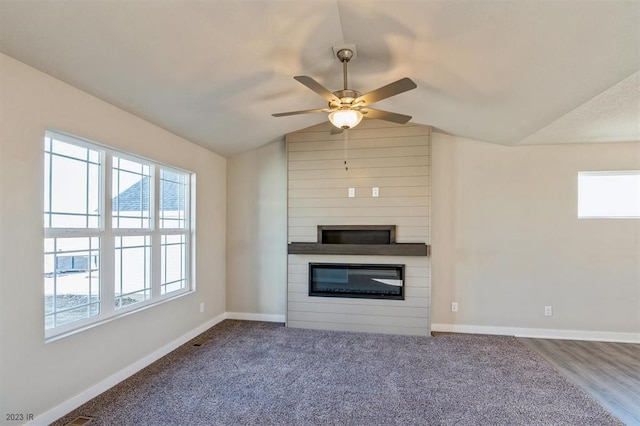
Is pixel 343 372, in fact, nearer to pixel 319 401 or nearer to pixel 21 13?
pixel 319 401

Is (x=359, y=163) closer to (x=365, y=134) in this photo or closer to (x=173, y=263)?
(x=365, y=134)

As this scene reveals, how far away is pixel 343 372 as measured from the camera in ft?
10.4

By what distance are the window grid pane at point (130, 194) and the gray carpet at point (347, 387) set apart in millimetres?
1468

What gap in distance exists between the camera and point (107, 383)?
2.80 m

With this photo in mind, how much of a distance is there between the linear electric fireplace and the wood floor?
1711mm

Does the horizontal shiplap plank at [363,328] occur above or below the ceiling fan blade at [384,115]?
below

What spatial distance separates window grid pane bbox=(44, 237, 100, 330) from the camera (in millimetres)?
2406

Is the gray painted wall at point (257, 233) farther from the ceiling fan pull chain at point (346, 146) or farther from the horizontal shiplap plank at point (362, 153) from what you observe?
the ceiling fan pull chain at point (346, 146)

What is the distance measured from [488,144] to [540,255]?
63.5 inches

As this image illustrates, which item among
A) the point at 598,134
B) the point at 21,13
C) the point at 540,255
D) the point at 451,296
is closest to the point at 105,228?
the point at 21,13

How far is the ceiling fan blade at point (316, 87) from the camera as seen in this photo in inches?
89.0

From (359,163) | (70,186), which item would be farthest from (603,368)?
(70,186)

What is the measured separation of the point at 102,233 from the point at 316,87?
7.30ft

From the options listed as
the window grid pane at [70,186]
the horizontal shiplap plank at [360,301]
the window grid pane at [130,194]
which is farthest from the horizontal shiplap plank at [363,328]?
the window grid pane at [70,186]
